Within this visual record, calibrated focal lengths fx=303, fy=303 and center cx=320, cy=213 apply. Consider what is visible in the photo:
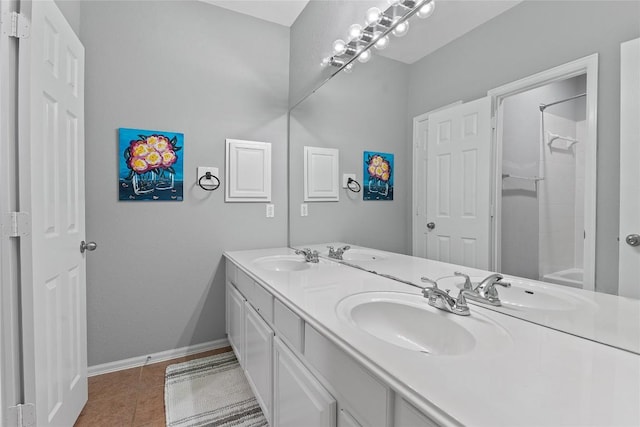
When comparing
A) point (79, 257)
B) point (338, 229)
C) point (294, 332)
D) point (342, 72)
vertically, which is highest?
point (342, 72)

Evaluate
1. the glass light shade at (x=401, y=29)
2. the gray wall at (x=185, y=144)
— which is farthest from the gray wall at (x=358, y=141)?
the gray wall at (x=185, y=144)

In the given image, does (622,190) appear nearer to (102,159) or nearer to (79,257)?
(79,257)

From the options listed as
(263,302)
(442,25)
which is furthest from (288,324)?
(442,25)

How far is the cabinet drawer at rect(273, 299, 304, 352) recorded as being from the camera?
3.68ft

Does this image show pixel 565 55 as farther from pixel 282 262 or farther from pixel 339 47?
pixel 282 262

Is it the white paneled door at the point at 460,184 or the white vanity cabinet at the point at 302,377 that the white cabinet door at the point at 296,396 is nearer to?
the white vanity cabinet at the point at 302,377

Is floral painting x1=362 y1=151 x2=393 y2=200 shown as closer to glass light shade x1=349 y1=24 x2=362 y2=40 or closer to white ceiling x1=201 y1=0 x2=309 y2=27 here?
glass light shade x1=349 y1=24 x2=362 y2=40

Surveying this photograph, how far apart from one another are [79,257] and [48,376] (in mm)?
590

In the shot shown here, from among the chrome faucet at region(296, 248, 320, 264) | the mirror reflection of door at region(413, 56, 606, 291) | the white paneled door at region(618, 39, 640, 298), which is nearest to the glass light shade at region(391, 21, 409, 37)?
the mirror reflection of door at region(413, 56, 606, 291)

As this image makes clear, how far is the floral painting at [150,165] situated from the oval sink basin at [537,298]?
2090 mm

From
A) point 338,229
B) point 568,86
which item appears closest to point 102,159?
point 338,229

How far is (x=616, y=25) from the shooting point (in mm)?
717

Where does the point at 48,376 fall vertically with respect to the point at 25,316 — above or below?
below

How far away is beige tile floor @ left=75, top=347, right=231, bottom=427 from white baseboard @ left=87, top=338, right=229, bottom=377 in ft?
0.11
